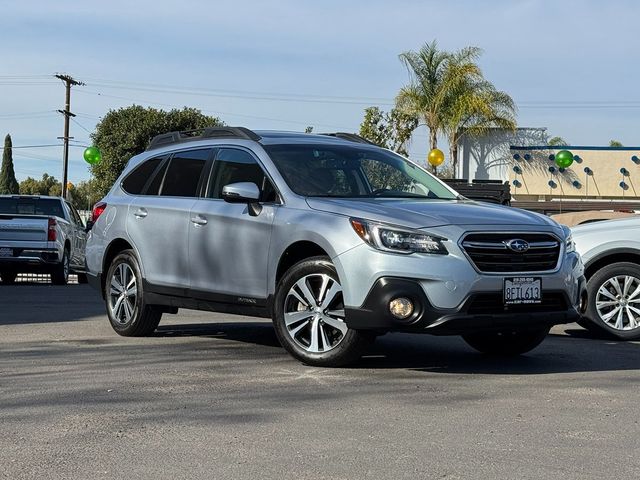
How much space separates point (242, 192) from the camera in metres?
8.26

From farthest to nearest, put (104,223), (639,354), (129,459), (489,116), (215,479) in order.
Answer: (489,116) < (104,223) < (639,354) < (129,459) < (215,479)

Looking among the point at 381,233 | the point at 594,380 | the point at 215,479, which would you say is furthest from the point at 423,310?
the point at 215,479

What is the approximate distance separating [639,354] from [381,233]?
10.0 feet

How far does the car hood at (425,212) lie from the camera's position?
7469mm

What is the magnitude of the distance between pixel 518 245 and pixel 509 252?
0.29 ft

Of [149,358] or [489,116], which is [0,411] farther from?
[489,116]

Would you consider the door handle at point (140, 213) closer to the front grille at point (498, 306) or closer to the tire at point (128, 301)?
the tire at point (128, 301)

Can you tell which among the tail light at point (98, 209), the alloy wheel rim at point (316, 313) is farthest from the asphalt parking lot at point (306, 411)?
the tail light at point (98, 209)

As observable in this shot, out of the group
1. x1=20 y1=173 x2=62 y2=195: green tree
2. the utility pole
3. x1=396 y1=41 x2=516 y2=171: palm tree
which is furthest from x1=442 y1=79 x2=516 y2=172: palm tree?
x1=20 y1=173 x2=62 y2=195: green tree

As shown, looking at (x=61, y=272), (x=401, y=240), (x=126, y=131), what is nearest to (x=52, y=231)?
(x=61, y=272)

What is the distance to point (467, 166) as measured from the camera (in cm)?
4753

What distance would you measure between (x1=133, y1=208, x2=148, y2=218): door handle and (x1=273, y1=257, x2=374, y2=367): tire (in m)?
2.12

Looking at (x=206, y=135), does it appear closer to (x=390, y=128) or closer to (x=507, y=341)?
(x=507, y=341)

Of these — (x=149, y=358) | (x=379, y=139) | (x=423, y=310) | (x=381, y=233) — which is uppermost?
(x=379, y=139)
